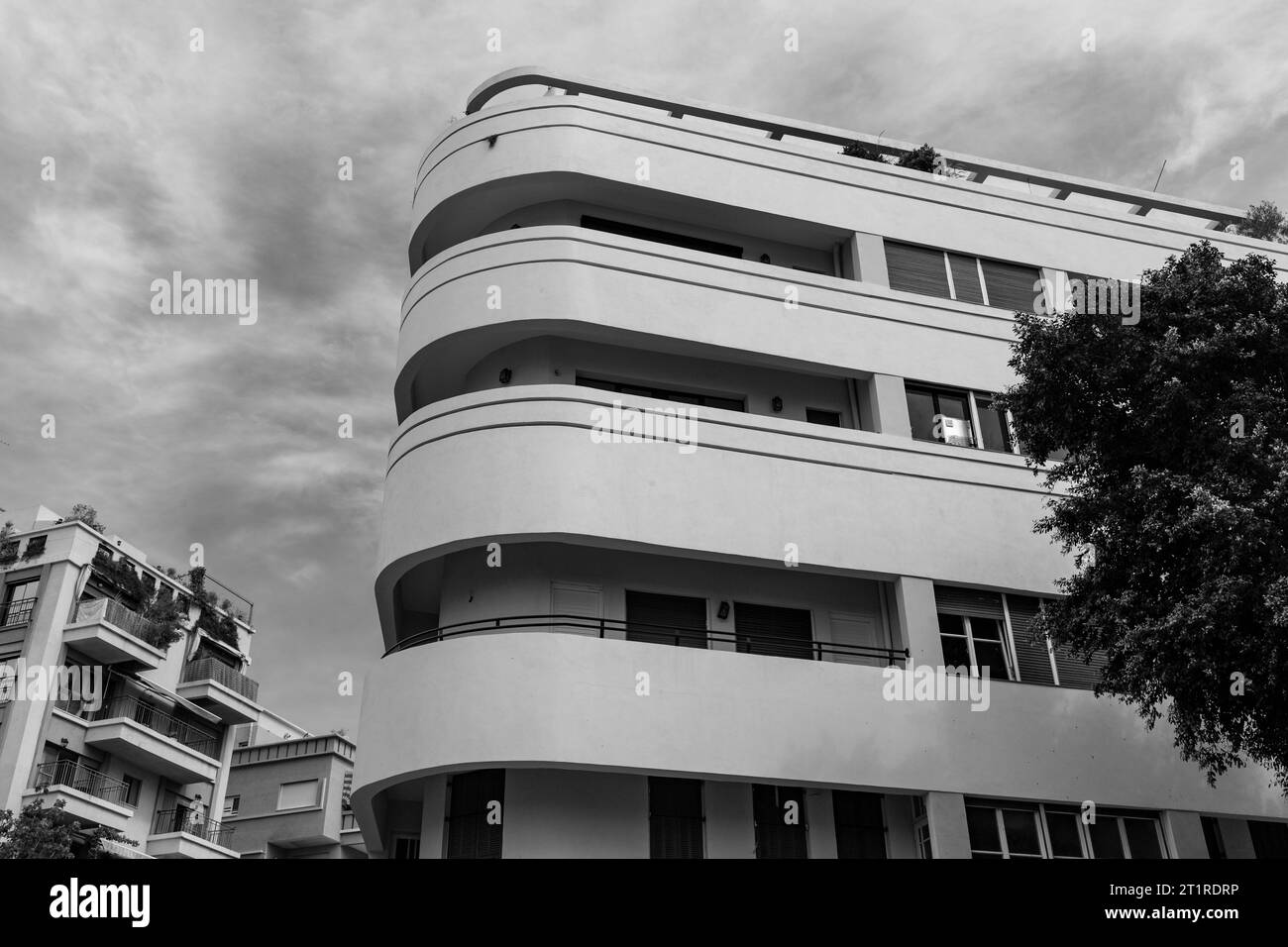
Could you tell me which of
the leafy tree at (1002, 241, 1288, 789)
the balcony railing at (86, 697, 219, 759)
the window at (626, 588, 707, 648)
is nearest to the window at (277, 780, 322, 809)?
the balcony railing at (86, 697, 219, 759)

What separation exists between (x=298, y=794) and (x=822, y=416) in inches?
1153

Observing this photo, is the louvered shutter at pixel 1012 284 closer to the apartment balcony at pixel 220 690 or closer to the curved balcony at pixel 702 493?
the curved balcony at pixel 702 493

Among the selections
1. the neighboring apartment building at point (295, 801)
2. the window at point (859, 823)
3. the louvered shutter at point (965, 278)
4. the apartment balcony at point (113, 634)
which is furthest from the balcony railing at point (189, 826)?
the louvered shutter at point (965, 278)

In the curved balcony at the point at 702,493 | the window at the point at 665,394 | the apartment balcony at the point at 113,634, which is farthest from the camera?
the apartment balcony at the point at 113,634

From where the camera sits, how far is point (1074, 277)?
24188mm

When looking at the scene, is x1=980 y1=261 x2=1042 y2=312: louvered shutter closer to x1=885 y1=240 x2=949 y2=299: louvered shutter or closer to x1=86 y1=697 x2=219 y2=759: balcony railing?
x1=885 y1=240 x2=949 y2=299: louvered shutter

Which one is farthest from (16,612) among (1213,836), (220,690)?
(1213,836)

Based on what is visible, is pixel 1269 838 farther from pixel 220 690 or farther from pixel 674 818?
pixel 220 690

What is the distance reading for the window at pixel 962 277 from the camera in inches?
912

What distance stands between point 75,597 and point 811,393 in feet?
91.1

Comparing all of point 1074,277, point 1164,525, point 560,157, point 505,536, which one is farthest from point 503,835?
point 1074,277

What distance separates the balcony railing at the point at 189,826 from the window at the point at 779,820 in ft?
91.0

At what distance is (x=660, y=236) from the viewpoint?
2323 centimetres

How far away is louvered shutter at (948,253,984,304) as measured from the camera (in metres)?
23.3
